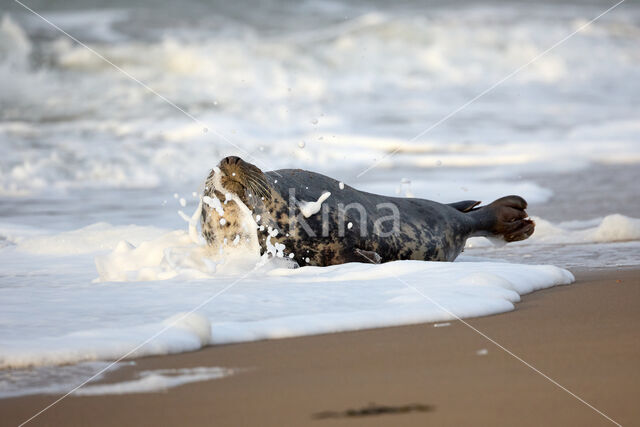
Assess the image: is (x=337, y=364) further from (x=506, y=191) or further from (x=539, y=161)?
(x=539, y=161)

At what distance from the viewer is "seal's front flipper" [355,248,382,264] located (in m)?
4.76

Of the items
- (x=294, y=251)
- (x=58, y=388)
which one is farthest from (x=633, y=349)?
(x=294, y=251)

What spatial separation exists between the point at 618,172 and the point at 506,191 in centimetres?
193

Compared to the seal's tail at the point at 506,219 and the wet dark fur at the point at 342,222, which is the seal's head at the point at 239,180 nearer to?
the wet dark fur at the point at 342,222

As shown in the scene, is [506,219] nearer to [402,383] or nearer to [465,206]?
[465,206]

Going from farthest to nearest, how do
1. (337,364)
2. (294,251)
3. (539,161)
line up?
(539,161), (294,251), (337,364)

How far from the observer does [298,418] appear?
195 cm

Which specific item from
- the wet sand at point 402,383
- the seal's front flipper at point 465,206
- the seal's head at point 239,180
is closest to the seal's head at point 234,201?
the seal's head at point 239,180

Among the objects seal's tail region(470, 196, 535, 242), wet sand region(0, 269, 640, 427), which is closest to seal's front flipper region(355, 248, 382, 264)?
seal's tail region(470, 196, 535, 242)

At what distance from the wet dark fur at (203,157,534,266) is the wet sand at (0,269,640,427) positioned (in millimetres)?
1868

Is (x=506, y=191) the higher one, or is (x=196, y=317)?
(x=506, y=191)

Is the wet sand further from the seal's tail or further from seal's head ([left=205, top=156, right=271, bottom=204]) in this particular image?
the seal's tail

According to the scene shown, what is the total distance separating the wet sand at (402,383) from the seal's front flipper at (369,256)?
1.76m

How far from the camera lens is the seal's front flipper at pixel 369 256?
476 centimetres
